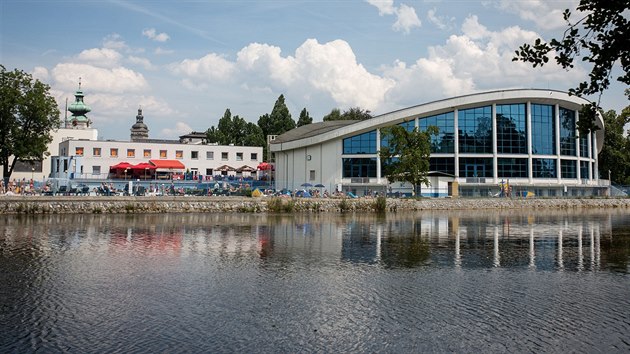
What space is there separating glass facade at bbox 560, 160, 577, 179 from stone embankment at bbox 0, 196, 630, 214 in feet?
37.3

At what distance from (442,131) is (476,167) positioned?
6.11 meters

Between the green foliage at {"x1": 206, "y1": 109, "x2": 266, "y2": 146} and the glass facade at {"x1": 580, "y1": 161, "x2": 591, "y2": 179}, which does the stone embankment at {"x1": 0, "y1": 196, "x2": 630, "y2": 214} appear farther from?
the green foliage at {"x1": 206, "y1": 109, "x2": 266, "y2": 146}

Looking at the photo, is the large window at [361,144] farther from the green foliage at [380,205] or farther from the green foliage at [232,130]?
the green foliage at [232,130]

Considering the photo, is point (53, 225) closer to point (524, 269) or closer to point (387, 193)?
point (524, 269)

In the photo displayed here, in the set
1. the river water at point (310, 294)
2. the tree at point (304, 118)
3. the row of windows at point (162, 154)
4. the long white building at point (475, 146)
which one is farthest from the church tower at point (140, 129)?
the river water at point (310, 294)

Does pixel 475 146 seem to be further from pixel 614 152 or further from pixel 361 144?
pixel 614 152

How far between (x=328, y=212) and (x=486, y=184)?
2551cm

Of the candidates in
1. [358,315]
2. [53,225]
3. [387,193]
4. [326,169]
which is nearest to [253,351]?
[358,315]

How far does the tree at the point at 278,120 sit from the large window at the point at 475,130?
42646 millimetres

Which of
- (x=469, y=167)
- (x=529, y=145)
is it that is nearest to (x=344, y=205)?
(x=469, y=167)

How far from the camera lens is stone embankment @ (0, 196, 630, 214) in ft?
129

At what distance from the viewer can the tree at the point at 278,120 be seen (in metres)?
100

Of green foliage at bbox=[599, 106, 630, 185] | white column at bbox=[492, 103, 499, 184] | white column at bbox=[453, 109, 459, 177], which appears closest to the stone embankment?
white column at bbox=[492, 103, 499, 184]

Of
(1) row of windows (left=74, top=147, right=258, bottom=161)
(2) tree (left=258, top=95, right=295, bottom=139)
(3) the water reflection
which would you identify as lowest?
(3) the water reflection
